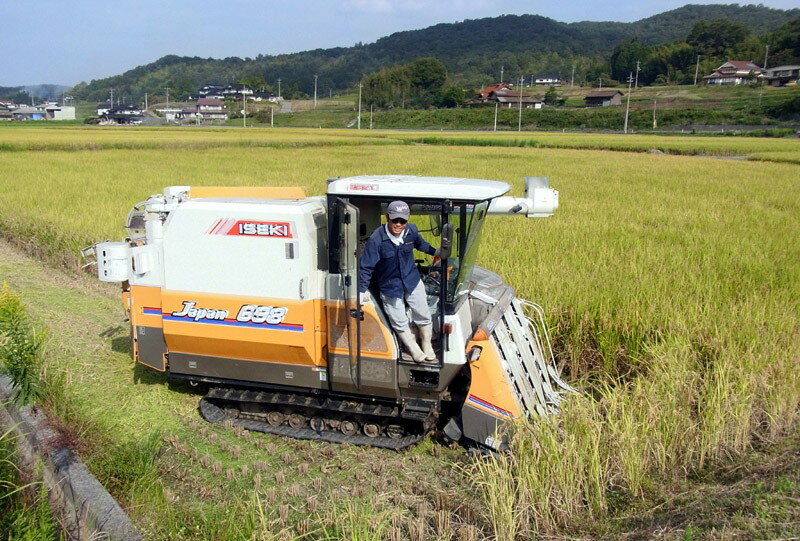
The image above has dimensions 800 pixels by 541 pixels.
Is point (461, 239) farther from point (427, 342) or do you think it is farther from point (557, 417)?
point (557, 417)

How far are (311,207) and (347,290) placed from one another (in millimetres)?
922

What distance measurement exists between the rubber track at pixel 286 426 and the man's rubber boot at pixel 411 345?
0.60m

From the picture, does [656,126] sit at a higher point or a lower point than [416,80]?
lower

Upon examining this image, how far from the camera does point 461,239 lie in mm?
5188

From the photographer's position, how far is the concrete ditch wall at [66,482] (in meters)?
3.91

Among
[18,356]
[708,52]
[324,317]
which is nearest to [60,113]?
[708,52]

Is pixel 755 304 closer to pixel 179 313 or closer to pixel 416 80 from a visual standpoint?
pixel 179 313

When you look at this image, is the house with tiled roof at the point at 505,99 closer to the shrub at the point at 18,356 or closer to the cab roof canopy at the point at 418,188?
the cab roof canopy at the point at 418,188

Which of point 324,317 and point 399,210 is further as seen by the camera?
point 324,317

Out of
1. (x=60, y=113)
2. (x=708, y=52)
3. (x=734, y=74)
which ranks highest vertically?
(x=708, y=52)

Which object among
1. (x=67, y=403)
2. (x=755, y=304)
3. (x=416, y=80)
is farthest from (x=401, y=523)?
(x=416, y=80)

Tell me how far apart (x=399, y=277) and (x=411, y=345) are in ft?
1.96

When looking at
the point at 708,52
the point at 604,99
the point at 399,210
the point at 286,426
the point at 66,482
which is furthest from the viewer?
the point at 708,52

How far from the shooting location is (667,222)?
13.3 m
